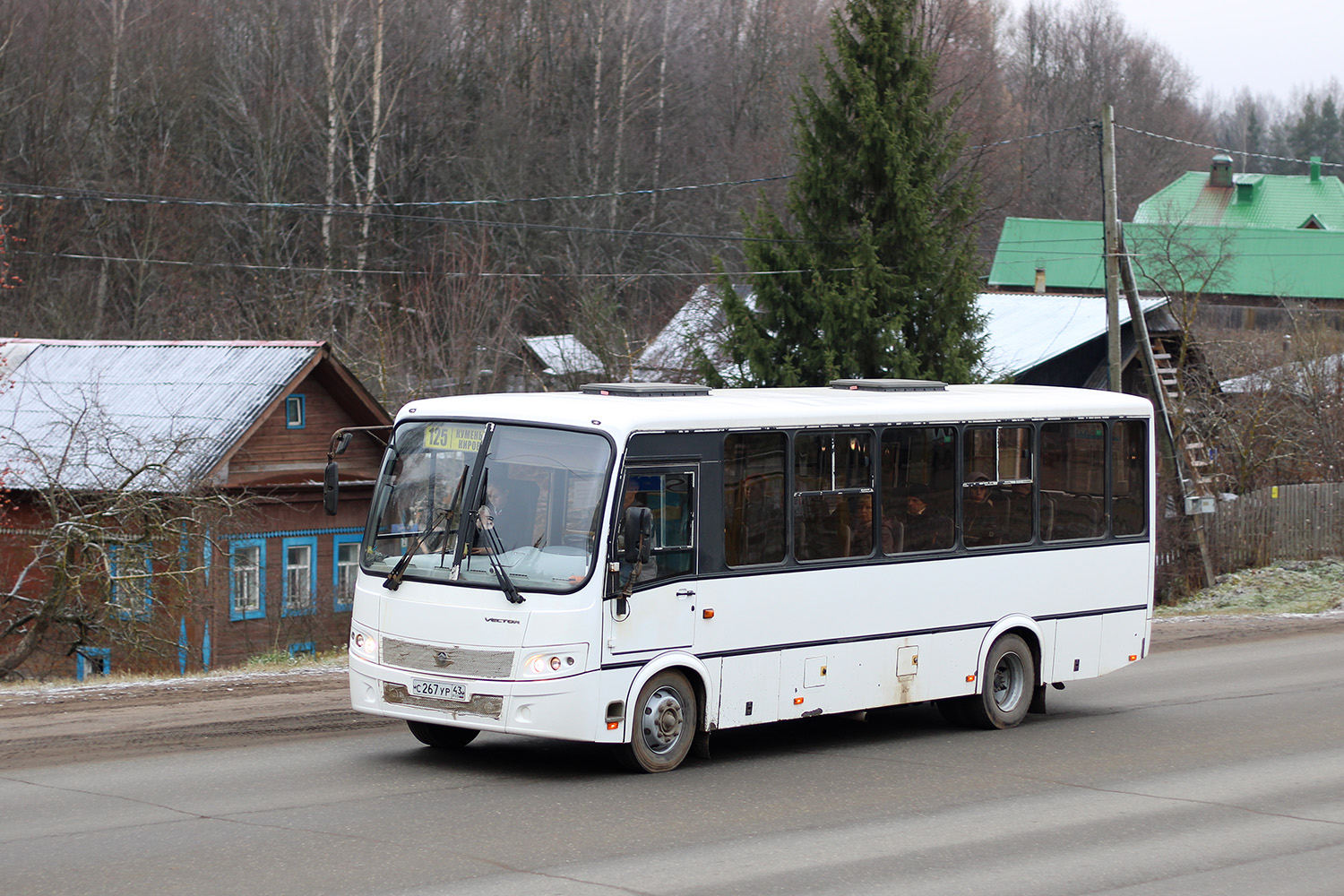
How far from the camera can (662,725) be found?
33.7 feet

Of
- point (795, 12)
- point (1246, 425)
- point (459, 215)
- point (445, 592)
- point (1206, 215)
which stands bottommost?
point (445, 592)

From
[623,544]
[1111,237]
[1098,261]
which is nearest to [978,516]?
[623,544]

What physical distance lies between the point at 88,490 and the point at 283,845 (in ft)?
46.3

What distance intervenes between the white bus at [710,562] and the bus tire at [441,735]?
4 cm

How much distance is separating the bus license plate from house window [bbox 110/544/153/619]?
11164mm

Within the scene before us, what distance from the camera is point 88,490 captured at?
20.8 m

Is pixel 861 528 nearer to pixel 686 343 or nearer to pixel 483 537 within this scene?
pixel 483 537

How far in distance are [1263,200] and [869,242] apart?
2698 inches

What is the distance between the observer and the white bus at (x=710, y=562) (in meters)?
9.80

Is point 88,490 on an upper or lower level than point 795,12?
lower

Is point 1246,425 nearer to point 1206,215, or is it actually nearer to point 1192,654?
point 1192,654

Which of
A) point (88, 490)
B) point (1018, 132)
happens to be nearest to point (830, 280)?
point (88, 490)

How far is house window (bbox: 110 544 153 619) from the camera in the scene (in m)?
20.1

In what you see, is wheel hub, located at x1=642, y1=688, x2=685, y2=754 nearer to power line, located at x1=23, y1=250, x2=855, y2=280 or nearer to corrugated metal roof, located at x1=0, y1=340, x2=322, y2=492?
corrugated metal roof, located at x1=0, y1=340, x2=322, y2=492
